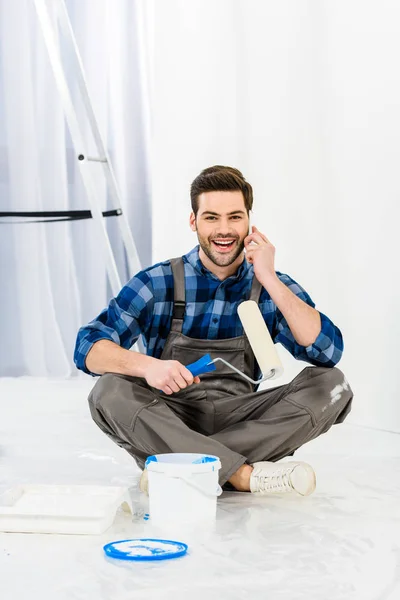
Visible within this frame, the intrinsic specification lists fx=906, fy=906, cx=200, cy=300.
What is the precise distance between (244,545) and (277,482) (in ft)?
1.01

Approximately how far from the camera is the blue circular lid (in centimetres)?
140

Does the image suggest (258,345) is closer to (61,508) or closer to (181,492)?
(181,492)

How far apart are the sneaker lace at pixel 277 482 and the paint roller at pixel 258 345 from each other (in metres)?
0.19

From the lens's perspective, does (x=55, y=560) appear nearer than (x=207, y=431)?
Yes

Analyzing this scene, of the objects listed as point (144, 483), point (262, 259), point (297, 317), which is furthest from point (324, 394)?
point (144, 483)

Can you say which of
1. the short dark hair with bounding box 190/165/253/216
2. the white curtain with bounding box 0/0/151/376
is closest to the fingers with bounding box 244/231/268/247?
the short dark hair with bounding box 190/165/253/216

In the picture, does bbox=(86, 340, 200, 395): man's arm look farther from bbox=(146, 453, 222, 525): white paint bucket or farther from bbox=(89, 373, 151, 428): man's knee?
bbox=(146, 453, 222, 525): white paint bucket

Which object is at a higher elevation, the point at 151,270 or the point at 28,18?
the point at 28,18

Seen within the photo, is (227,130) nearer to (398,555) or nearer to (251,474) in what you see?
(251,474)

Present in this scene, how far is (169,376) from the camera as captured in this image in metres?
1.74

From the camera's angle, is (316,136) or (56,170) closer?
(316,136)

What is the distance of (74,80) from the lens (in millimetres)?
3711

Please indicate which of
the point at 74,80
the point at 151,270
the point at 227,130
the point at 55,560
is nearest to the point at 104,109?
the point at 74,80

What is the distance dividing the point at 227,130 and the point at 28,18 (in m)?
1.11
